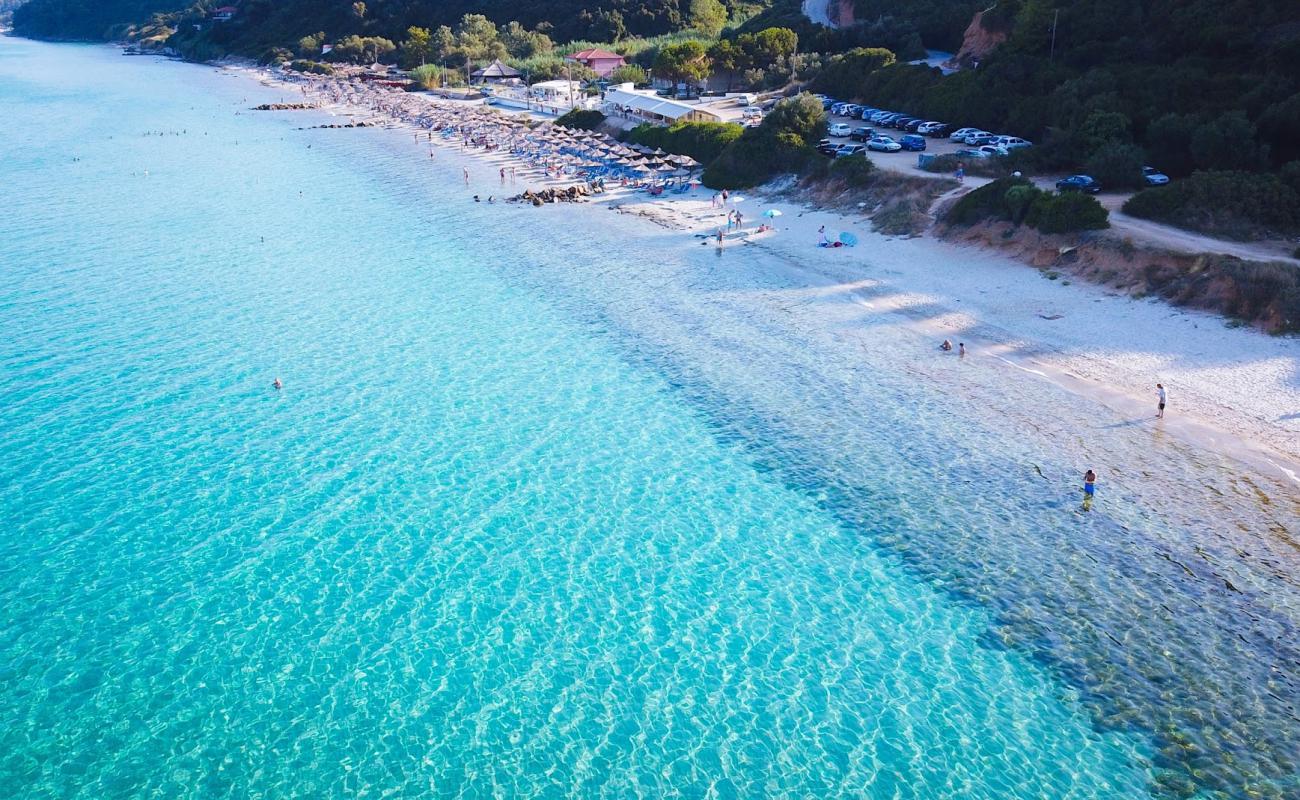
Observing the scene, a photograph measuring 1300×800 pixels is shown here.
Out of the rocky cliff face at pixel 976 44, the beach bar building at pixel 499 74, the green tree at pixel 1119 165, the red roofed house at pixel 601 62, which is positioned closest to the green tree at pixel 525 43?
the beach bar building at pixel 499 74

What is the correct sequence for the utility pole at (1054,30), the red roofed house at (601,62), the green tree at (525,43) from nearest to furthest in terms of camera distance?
the utility pole at (1054,30) → the red roofed house at (601,62) → the green tree at (525,43)

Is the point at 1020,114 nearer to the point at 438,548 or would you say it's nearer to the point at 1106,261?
the point at 1106,261

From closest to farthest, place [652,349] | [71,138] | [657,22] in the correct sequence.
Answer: [652,349] < [71,138] < [657,22]

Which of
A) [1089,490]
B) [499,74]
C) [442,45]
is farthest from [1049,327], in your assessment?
[442,45]

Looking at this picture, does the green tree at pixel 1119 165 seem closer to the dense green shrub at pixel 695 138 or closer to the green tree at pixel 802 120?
the green tree at pixel 802 120

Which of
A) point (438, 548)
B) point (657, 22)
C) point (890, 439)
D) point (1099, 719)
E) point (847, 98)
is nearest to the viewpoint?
point (1099, 719)

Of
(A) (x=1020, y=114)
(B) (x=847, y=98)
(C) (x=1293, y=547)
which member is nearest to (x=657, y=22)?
(B) (x=847, y=98)

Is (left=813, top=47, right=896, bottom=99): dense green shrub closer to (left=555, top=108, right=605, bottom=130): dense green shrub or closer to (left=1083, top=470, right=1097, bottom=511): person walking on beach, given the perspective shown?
(left=555, top=108, right=605, bottom=130): dense green shrub
